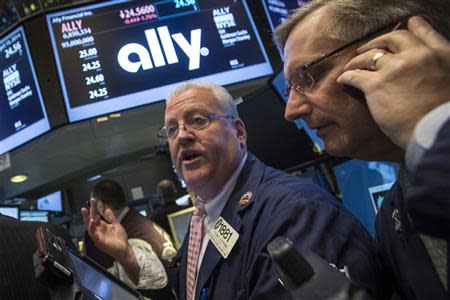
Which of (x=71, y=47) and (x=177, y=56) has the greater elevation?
(x=71, y=47)

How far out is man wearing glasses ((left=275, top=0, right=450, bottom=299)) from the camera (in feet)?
1.91

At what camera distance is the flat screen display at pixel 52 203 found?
5.29 metres

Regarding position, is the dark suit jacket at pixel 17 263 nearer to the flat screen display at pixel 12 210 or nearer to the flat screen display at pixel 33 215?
the flat screen display at pixel 12 210

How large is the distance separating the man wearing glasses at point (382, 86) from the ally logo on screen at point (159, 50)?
4.05 feet

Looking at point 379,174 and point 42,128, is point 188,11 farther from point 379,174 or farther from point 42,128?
point 379,174

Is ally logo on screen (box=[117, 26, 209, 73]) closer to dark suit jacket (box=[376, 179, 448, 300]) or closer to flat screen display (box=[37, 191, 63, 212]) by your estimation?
dark suit jacket (box=[376, 179, 448, 300])

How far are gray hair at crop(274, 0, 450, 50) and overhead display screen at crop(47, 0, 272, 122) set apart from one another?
4.37 feet

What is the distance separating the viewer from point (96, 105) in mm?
2205

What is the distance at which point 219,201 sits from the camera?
5.32ft

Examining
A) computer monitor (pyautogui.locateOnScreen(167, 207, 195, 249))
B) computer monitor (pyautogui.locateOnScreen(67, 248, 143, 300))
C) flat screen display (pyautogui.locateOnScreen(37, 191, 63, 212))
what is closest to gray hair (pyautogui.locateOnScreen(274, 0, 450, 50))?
computer monitor (pyautogui.locateOnScreen(67, 248, 143, 300))

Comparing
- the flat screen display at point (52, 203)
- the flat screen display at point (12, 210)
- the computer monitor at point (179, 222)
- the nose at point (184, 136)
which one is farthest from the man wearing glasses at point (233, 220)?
the flat screen display at point (52, 203)

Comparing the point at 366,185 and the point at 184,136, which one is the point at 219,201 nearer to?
the point at 184,136

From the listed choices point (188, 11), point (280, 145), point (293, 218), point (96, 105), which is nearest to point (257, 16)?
point (188, 11)

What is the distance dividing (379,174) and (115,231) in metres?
1.24
